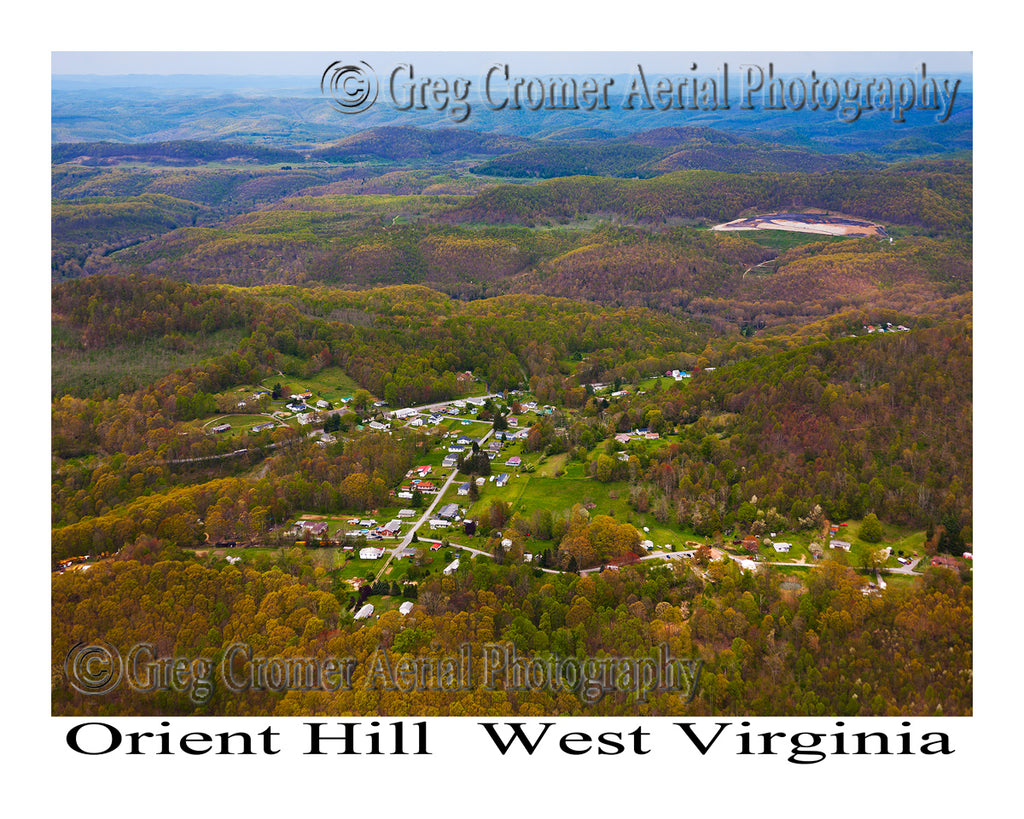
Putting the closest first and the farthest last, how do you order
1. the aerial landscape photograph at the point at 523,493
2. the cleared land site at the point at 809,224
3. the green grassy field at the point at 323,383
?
the aerial landscape photograph at the point at 523,493 < the green grassy field at the point at 323,383 < the cleared land site at the point at 809,224

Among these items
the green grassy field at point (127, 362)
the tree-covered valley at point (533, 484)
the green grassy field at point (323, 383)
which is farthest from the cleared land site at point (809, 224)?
the green grassy field at point (127, 362)

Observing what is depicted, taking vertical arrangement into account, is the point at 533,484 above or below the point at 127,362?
below

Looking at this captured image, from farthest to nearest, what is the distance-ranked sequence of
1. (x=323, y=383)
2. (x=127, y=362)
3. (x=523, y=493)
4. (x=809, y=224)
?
(x=809, y=224) < (x=323, y=383) < (x=127, y=362) < (x=523, y=493)

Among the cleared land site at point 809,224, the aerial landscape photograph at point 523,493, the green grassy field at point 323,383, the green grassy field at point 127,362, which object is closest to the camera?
the aerial landscape photograph at point 523,493

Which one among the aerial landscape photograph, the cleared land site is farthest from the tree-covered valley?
the cleared land site

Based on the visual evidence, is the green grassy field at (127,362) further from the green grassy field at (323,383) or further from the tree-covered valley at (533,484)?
the green grassy field at (323,383)

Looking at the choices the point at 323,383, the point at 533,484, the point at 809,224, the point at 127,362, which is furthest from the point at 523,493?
the point at 809,224

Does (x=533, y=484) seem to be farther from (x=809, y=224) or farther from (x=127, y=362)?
(x=809, y=224)

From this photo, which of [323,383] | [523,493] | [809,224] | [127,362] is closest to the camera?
[523,493]

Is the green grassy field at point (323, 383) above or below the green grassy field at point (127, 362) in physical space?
below

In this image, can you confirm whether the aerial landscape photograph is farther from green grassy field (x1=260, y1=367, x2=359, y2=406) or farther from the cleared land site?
the cleared land site

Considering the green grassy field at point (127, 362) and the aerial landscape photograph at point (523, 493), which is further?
the green grassy field at point (127, 362)
